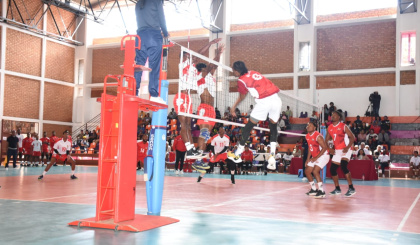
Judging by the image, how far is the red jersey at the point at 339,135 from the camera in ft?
34.2

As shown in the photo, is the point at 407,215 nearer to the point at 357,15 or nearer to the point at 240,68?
the point at 240,68

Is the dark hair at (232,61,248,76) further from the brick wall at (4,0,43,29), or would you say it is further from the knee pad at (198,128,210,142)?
the brick wall at (4,0,43,29)

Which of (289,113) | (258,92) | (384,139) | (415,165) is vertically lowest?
(415,165)

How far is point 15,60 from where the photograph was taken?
29.3 m

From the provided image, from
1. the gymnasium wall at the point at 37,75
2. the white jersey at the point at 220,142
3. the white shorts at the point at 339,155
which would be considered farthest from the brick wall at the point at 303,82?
the gymnasium wall at the point at 37,75

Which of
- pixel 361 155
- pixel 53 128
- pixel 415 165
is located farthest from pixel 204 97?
pixel 53 128

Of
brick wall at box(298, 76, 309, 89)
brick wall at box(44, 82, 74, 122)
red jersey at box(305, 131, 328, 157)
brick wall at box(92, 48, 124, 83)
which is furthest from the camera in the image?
brick wall at box(92, 48, 124, 83)

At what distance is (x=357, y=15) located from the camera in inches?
1048

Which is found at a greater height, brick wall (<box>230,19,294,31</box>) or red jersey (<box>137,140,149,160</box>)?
brick wall (<box>230,19,294,31</box>)

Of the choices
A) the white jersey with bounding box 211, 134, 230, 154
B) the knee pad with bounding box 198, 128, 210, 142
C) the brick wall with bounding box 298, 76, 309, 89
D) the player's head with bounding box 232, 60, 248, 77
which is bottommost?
the white jersey with bounding box 211, 134, 230, 154

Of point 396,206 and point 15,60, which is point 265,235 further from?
point 15,60

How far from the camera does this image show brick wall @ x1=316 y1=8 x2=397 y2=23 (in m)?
25.9

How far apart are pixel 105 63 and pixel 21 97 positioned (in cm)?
704

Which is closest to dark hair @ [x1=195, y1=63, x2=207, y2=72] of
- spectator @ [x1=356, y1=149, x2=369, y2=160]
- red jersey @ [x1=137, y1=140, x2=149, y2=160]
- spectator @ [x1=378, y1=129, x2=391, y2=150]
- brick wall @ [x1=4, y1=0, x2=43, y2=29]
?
red jersey @ [x1=137, y1=140, x2=149, y2=160]
